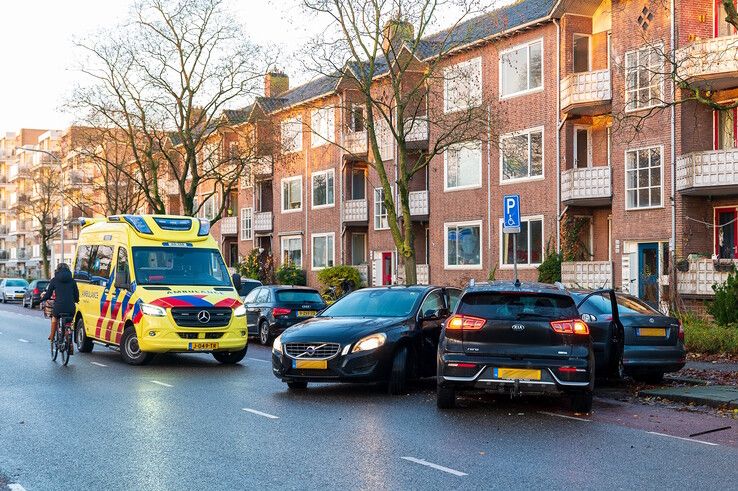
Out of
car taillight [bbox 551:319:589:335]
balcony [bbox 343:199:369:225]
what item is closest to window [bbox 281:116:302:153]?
balcony [bbox 343:199:369:225]

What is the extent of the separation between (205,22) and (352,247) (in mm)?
13237

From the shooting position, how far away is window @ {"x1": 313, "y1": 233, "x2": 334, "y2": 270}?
46.4m

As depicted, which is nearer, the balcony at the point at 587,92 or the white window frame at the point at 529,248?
the balcony at the point at 587,92

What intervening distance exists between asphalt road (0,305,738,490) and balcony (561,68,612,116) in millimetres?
17844

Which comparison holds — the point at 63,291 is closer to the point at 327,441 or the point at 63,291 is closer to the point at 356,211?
the point at 327,441

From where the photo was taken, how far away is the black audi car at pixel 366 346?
43.3 feet

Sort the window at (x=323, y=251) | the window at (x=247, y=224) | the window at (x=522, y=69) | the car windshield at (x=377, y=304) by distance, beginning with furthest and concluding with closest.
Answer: the window at (x=247, y=224), the window at (x=323, y=251), the window at (x=522, y=69), the car windshield at (x=377, y=304)

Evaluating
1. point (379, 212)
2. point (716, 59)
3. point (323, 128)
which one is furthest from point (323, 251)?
point (716, 59)

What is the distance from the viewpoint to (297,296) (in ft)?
80.5

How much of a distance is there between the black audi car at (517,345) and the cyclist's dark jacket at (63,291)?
9099 millimetres

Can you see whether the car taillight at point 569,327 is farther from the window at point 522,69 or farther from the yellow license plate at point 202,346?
the window at point 522,69

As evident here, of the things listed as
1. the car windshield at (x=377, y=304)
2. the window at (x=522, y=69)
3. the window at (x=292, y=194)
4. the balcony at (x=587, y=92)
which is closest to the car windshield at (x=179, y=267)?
the car windshield at (x=377, y=304)

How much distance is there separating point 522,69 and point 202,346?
2000cm

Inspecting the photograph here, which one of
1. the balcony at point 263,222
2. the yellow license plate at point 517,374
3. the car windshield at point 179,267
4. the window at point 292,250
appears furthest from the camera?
the balcony at point 263,222
